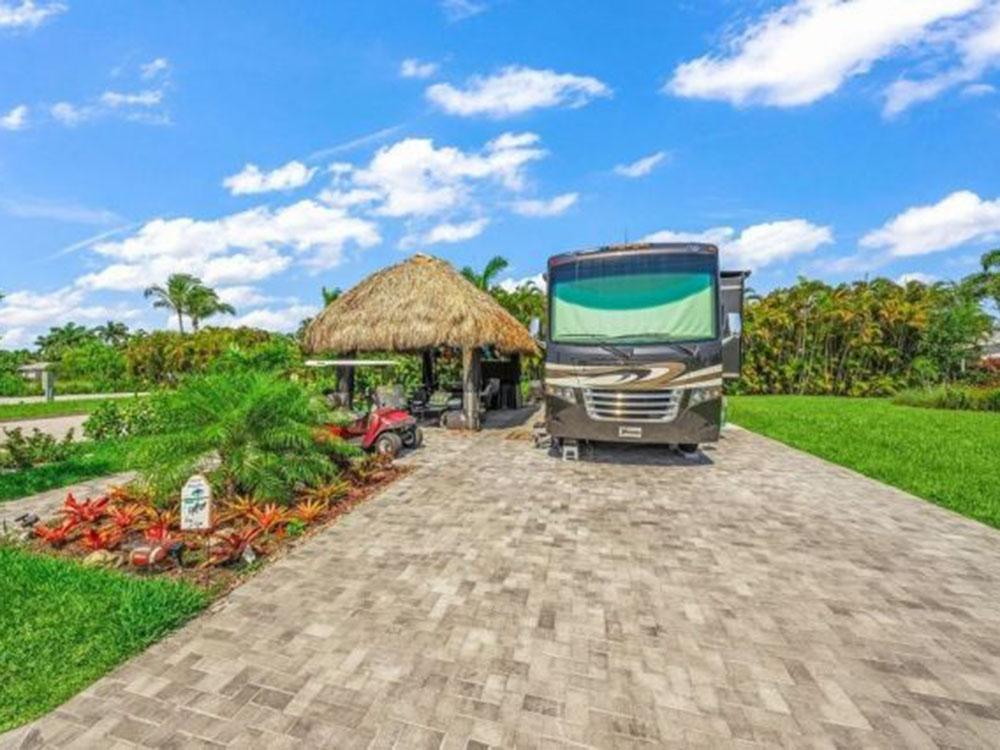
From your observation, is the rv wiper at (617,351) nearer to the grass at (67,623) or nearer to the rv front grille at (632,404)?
the rv front grille at (632,404)

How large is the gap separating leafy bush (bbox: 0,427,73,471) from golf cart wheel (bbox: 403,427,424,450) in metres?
6.01

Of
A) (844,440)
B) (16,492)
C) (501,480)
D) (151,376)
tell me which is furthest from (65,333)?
(844,440)

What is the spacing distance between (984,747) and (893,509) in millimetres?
4279

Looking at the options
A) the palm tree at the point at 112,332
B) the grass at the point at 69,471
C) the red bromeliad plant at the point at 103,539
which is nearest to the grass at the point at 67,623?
the red bromeliad plant at the point at 103,539

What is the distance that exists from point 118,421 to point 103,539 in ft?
25.6

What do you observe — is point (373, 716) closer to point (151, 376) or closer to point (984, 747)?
point (984, 747)

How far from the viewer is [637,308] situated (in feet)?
23.8

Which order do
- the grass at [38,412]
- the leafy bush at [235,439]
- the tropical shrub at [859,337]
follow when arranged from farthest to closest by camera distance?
the tropical shrub at [859,337], the grass at [38,412], the leafy bush at [235,439]

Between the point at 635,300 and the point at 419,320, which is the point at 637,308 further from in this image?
the point at 419,320

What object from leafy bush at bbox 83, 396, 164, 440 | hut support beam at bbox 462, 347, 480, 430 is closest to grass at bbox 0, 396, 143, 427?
leafy bush at bbox 83, 396, 164, 440

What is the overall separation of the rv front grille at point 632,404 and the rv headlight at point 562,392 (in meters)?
0.19

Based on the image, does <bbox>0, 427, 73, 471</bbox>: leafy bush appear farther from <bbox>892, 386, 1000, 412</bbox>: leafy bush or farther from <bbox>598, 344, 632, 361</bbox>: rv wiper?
<bbox>892, 386, 1000, 412</bbox>: leafy bush

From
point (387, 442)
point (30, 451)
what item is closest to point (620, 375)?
point (387, 442)

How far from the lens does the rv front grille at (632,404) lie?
23.0ft
